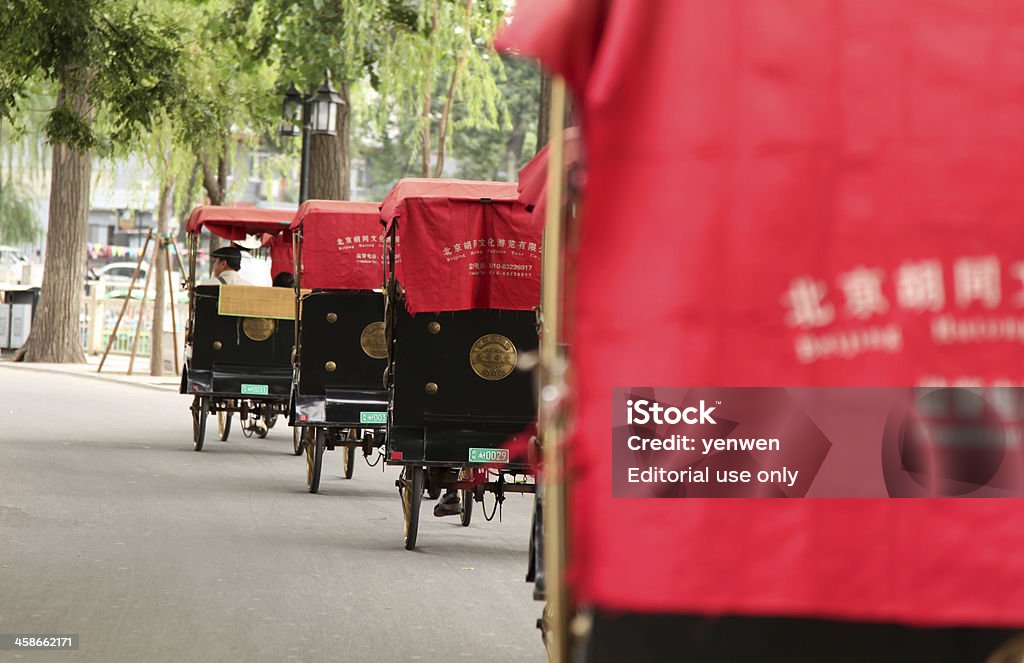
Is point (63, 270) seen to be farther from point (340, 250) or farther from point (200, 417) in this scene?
point (340, 250)

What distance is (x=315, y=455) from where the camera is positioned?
14.0 m

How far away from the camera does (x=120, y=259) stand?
78.0 meters

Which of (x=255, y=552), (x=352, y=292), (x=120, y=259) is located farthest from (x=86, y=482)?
(x=120, y=259)

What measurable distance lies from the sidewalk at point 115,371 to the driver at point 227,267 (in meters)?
9.81

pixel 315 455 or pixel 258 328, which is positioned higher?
pixel 258 328

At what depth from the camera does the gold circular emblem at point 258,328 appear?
56.7ft

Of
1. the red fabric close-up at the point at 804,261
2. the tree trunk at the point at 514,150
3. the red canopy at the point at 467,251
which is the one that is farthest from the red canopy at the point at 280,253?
the tree trunk at the point at 514,150

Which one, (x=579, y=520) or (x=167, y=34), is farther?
(x=167, y=34)

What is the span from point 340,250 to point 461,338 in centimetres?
358

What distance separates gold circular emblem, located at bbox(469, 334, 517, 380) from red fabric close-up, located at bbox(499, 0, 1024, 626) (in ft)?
24.3

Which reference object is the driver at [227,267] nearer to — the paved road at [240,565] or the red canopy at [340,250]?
the paved road at [240,565]

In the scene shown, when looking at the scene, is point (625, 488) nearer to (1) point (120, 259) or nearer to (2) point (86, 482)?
(2) point (86, 482)

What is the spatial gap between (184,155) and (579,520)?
95.6ft

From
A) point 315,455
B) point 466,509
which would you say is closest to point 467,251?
point 466,509
